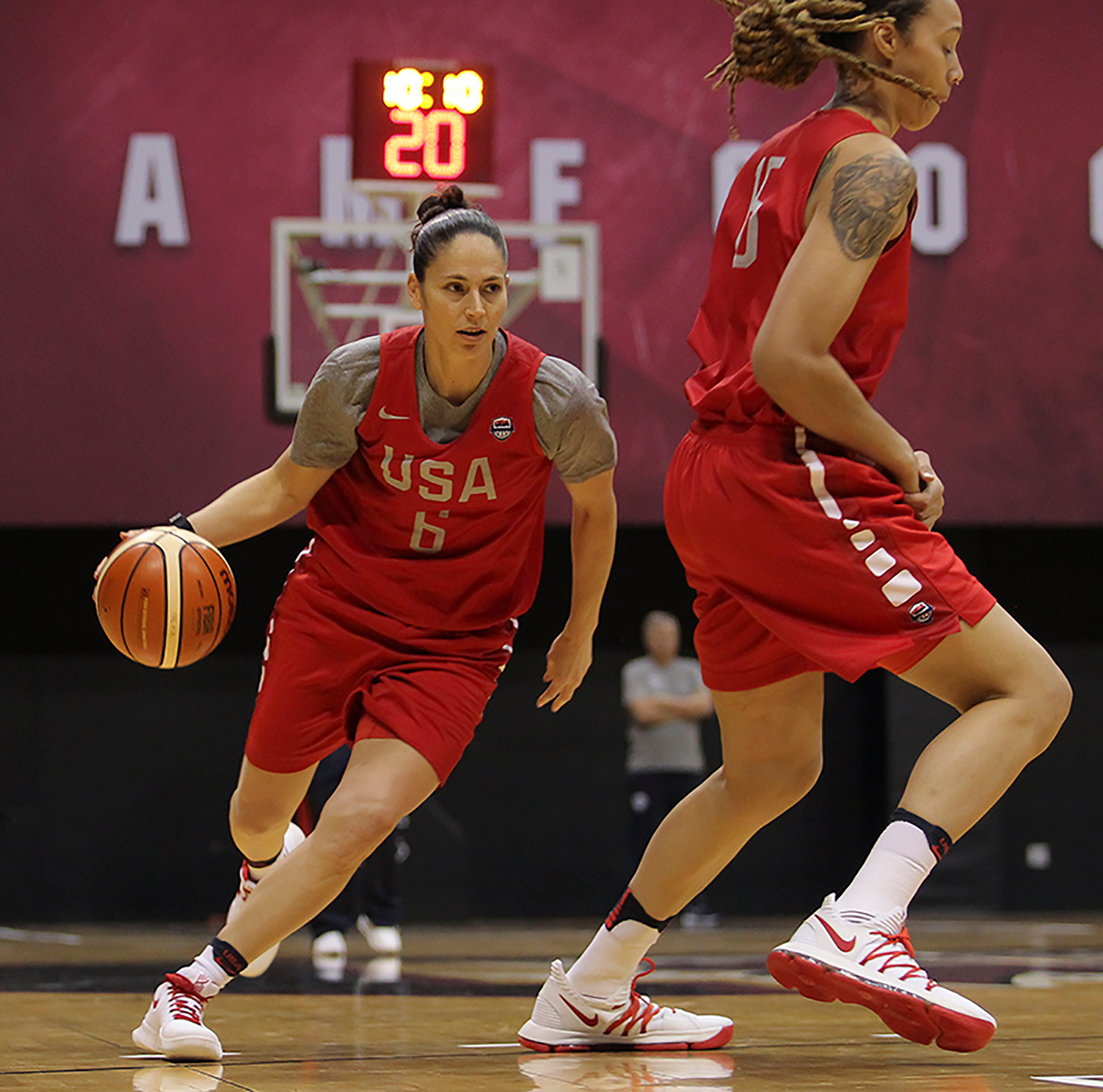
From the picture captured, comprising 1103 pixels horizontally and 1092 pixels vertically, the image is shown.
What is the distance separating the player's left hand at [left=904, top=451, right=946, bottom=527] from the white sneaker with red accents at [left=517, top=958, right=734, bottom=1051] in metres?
1.25

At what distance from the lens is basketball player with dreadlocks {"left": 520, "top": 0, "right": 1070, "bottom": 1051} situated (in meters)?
3.02

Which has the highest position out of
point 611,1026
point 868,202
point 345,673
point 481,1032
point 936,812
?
point 868,202

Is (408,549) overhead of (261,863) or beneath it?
overhead

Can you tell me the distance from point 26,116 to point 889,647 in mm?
8381

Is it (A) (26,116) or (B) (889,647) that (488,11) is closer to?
(A) (26,116)

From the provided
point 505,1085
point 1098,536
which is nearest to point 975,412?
point 1098,536

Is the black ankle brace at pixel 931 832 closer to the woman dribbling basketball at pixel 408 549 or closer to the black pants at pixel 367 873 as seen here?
the woman dribbling basketball at pixel 408 549

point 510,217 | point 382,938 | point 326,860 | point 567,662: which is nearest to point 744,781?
point 567,662

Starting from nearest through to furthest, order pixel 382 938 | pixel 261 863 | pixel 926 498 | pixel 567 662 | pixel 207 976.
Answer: pixel 926 498 < pixel 207 976 < pixel 567 662 < pixel 261 863 < pixel 382 938

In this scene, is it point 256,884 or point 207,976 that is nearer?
point 207,976

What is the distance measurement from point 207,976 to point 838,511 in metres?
1.59

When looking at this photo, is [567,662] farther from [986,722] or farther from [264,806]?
[986,722]

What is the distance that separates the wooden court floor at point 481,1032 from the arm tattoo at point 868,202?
147 centimetres

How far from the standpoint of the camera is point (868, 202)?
3033mm
